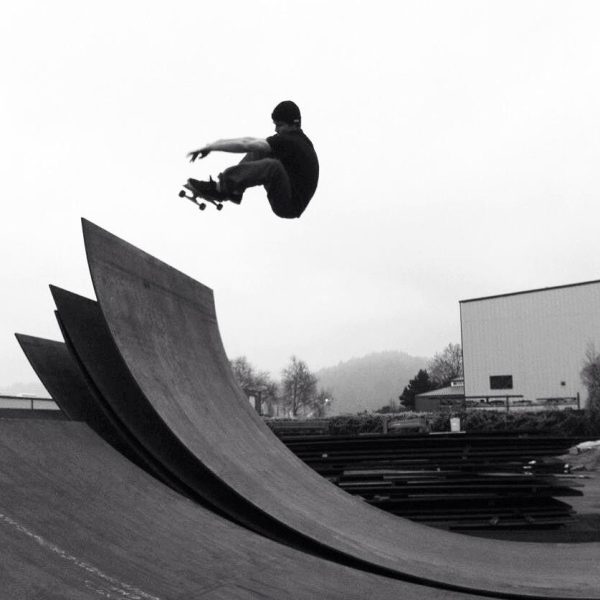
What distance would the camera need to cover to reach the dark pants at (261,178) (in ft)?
13.9

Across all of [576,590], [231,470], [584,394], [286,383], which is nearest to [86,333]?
[231,470]

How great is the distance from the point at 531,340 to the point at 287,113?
4080 centimetres

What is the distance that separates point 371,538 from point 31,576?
2625 millimetres

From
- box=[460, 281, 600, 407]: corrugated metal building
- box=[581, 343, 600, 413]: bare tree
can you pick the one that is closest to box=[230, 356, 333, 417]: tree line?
box=[460, 281, 600, 407]: corrugated metal building

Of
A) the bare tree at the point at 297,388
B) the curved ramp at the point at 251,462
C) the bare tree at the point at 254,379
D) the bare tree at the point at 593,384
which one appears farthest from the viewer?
the bare tree at the point at 297,388

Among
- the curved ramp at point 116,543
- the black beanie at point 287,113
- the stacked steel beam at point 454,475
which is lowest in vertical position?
the stacked steel beam at point 454,475

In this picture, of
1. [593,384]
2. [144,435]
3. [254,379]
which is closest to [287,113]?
[144,435]

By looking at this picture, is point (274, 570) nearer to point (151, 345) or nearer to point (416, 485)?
point (151, 345)

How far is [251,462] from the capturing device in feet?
15.1

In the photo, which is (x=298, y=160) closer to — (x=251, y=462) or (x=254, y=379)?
(x=251, y=462)

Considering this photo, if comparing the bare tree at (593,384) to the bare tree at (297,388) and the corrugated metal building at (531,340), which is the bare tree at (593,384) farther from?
the bare tree at (297,388)

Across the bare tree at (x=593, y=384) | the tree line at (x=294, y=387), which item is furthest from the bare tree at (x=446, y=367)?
the bare tree at (x=593, y=384)

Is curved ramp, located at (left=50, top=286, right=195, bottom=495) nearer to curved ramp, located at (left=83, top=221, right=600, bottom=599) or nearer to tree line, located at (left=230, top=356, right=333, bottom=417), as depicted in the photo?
curved ramp, located at (left=83, top=221, right=600, bottom=599)

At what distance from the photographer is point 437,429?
28344 millimetres
